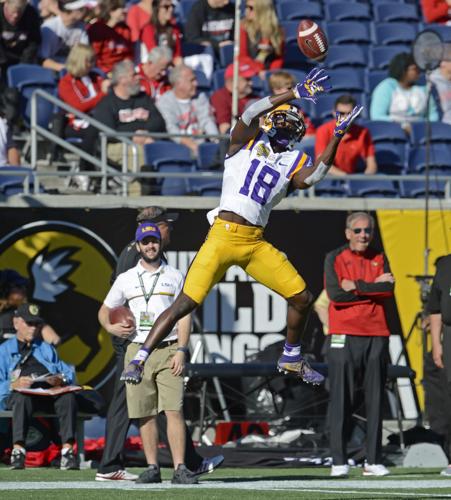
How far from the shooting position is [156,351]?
9836 millimetres

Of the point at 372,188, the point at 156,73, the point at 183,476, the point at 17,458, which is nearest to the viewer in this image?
the point at 183,476

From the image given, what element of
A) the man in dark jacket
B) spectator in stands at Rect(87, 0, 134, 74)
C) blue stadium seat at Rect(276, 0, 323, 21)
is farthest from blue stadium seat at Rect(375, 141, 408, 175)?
the man in dark jacket

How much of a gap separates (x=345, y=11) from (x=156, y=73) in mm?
3840

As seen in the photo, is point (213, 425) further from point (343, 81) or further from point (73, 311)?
point (343, 81)

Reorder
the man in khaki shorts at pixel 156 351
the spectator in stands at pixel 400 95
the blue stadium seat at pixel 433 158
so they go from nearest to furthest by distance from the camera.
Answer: the man in khaki shorts at pixel 156 351 < the blue stadium seat at pixel 433 158 < the spectator in stands at pixel 400 95

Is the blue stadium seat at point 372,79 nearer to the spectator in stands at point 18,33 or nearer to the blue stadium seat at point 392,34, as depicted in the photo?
the blue stadium seat at point 392,34

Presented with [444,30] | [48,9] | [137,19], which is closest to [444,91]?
[444,30]

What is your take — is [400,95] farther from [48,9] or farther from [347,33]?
[48,9]

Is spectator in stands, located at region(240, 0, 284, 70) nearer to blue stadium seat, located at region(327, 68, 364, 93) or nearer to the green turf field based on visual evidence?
blue stadium seat, located at region(327, 68, 364, 93)

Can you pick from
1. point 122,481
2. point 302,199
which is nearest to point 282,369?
point 122,481

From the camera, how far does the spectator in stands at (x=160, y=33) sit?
16.5 meters

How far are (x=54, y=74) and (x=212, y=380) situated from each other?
13.9 feet

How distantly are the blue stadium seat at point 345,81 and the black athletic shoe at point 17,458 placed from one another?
7466 mm

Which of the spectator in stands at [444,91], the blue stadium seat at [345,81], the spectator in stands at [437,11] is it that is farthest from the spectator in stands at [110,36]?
the spectator in stands at [437,11]
